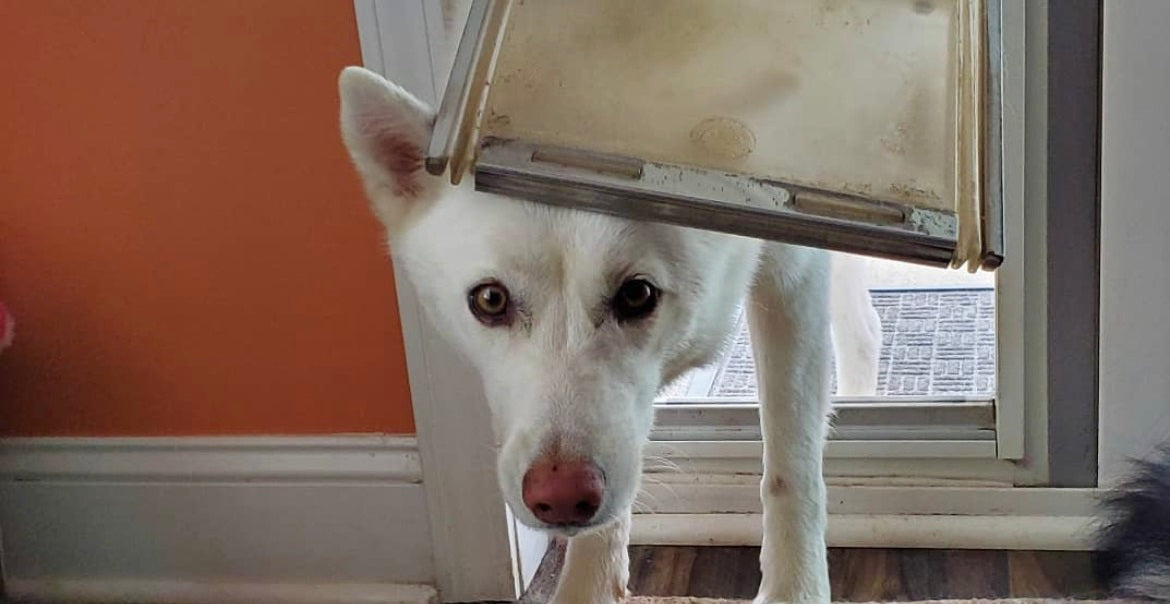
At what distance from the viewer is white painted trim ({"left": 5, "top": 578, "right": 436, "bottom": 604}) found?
1604mm

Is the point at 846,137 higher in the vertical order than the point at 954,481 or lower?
higher

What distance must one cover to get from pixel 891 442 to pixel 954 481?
0.10 metres

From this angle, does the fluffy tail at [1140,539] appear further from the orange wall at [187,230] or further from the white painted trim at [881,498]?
the orange wall at [187,230]

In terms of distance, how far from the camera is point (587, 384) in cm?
94

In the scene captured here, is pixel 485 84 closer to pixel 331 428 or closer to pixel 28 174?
pixel 331 428

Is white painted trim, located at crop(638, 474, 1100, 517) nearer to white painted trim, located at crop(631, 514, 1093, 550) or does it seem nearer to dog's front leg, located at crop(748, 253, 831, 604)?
white painted trim, located at crop(631, 514, 1093, 550)

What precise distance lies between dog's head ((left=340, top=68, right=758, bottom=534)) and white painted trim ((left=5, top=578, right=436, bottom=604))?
637 mm

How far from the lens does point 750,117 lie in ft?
2.53

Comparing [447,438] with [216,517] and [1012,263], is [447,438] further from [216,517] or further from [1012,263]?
[1012,263]

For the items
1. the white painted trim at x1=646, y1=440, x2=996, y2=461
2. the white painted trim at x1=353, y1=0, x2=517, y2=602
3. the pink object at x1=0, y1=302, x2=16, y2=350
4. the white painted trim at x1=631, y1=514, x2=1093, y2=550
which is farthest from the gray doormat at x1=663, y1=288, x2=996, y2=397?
the pink object at x1=0, y1=302, x2=16, y2=350

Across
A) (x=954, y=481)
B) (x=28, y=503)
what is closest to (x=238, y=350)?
(x=28, y=503)

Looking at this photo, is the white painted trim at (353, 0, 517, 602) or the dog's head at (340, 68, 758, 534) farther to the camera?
the white painted trim at (353, 0, 517, 602)

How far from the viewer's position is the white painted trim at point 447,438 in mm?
1349

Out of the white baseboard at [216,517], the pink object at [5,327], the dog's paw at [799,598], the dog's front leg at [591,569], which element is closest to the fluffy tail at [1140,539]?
the dog's paw at [799,598]
